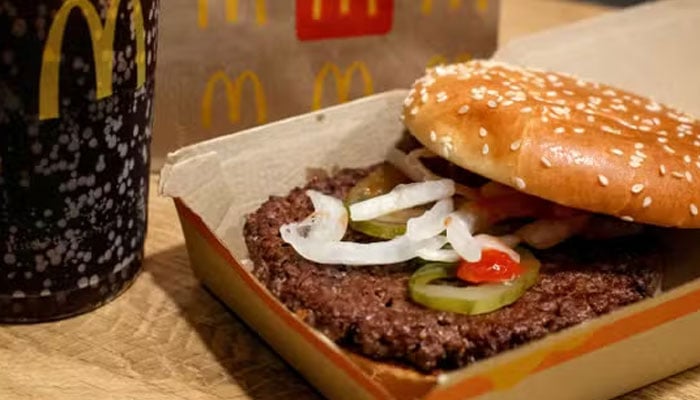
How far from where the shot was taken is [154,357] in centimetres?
117

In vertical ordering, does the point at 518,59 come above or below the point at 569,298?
above

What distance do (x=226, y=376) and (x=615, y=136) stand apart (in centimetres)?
52

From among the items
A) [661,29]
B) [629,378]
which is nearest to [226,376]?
[629,378]

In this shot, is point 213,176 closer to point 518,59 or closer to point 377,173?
point 377,173

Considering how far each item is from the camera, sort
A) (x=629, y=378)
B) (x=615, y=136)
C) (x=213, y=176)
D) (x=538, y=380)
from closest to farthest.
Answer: (x=538, y=380) < (x=629, y=378) < (x=615, y=136) < (x=213, y=176)

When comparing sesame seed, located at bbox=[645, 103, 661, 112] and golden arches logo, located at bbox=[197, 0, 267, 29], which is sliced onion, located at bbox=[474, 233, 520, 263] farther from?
golden arches logo, located at bbox=[197, 0, 267, 29]

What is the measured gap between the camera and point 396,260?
1171 mm

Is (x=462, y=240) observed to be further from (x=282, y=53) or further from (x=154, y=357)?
(x=282, y=53)

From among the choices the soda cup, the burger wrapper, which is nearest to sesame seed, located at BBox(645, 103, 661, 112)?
the burger wrapper

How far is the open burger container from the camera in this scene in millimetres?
990

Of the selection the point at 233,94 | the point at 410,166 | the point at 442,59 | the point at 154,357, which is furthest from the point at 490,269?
the point at 442,59

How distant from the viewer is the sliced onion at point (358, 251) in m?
1.16

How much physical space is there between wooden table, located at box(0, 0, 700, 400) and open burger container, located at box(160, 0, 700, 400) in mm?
24

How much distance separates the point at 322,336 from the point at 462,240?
0.72ft
